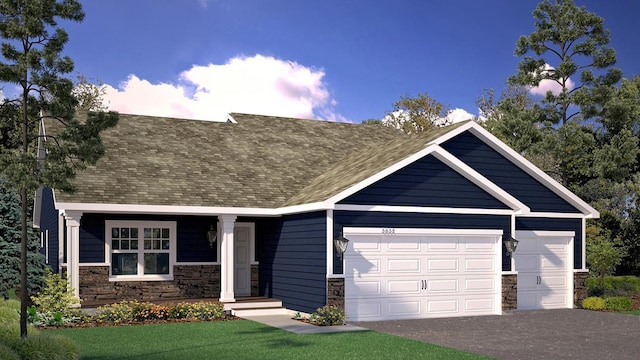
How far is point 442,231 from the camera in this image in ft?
62.2

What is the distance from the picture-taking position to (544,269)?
21641mm

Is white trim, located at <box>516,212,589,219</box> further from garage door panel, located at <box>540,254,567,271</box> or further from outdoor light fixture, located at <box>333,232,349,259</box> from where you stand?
outdoor light fixture, located at <box>333,232,349,259</box>

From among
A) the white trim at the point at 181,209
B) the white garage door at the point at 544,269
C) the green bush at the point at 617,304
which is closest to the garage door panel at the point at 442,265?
the white garage door at the point at 544,269

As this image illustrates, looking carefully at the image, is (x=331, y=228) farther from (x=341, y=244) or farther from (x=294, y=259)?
(x=294, y=259)

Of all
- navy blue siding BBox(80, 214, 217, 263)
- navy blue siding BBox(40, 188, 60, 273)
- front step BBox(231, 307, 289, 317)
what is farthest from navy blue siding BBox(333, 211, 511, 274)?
navy blue siding BBox(40, 188, 60, 273)

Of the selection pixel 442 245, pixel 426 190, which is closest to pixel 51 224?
pixel 426 190

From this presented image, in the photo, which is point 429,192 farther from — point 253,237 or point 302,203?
point 253,237

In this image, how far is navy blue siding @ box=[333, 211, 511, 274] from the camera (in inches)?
701

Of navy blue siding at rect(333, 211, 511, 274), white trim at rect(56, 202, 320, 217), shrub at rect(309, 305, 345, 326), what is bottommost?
shrub at rect(309, 305, 345, 326)

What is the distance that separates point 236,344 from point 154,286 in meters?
7.39

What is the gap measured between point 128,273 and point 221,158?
4990mm

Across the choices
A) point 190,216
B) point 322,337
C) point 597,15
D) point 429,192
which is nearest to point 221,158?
point 190,216

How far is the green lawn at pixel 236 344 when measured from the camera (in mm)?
12375

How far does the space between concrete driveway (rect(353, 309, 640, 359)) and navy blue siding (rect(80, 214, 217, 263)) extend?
5912mm
